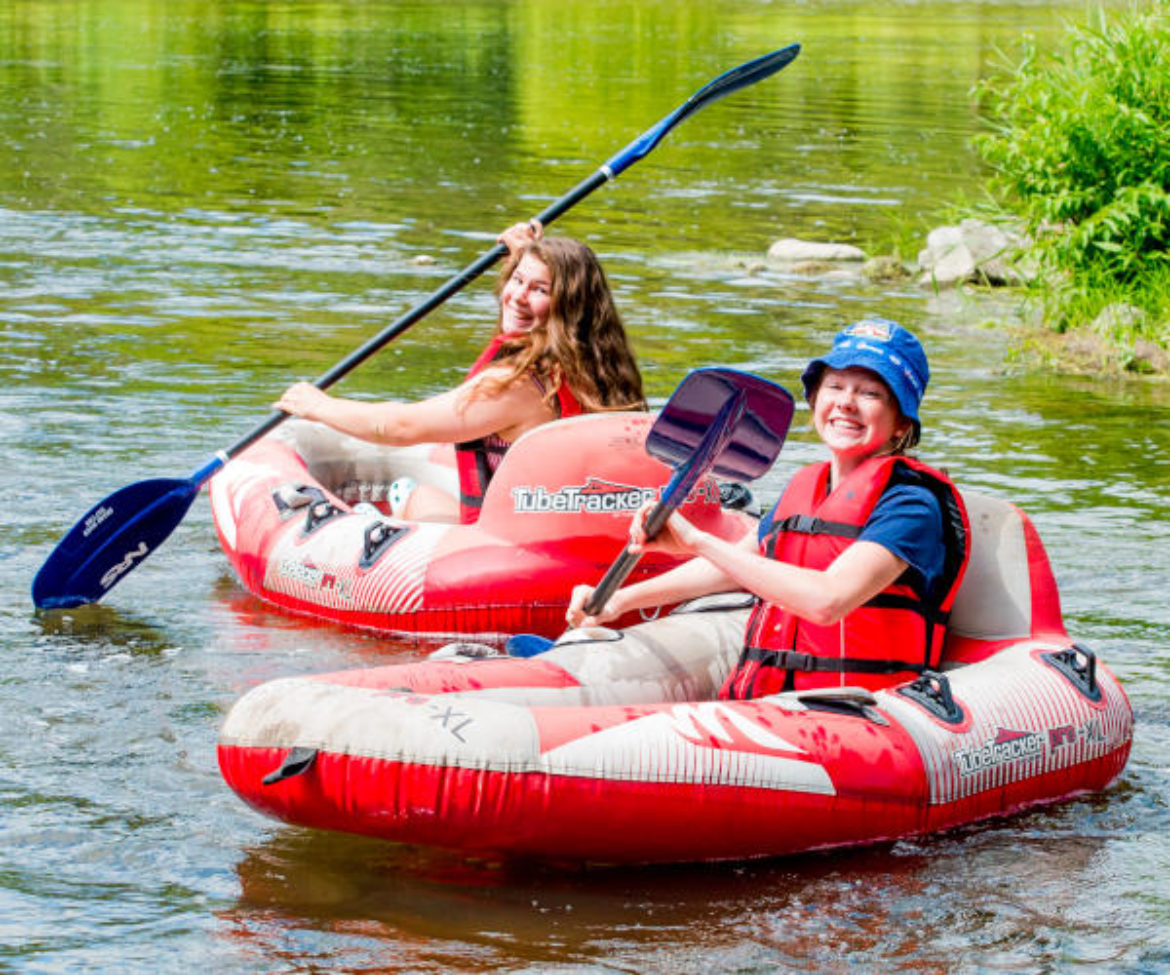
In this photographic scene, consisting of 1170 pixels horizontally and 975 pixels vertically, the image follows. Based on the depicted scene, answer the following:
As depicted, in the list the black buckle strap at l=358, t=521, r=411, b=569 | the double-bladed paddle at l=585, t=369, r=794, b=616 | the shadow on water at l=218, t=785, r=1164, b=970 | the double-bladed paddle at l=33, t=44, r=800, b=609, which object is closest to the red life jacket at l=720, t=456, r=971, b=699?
the double-bladed paddle at l=585, t=369, r=794, b=616

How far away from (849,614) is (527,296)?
1.78m

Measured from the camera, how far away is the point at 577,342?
5512 mm

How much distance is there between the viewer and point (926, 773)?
398cm

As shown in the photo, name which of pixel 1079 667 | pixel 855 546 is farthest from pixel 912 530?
pixel 1079 667

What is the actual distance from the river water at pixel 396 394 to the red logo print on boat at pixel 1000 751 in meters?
0.17

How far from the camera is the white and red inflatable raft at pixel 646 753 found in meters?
3.70

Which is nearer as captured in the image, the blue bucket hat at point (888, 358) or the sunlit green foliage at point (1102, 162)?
the blue bucket hat at point (888, 358)

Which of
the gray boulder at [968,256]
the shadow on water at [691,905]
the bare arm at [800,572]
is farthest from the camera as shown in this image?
the gray boulder at [968,256]

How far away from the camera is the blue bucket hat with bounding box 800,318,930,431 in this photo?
4.01 m

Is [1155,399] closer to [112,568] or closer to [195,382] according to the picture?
[195,382]

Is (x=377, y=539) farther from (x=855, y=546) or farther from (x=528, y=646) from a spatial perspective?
(x=855, y=546)

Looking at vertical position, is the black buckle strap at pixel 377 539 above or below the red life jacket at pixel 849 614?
below

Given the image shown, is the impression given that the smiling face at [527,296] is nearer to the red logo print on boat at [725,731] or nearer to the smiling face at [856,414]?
the smiling face at [856,414]

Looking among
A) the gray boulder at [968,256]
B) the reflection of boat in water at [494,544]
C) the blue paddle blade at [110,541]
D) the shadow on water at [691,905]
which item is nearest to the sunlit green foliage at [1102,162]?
the gray boulder at [968,256]
